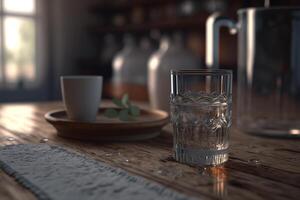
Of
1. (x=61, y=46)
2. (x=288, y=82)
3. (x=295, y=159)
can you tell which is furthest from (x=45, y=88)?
(x=295, y=159)

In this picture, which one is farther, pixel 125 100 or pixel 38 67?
pixel 38 67

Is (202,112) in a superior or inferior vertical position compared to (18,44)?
inferior

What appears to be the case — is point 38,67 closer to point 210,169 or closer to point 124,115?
point 124,115

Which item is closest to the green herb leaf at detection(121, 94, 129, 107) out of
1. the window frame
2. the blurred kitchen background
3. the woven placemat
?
the woven placemat

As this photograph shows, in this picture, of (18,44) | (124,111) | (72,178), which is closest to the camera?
(72,178)

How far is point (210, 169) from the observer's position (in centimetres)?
46

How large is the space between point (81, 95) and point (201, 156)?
281 millimetres

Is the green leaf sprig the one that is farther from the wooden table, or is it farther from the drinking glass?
the drinking glass

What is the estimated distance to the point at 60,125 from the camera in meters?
0.66

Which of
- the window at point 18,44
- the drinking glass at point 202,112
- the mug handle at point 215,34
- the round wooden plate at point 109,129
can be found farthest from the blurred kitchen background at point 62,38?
the drinking glass at point 202,112

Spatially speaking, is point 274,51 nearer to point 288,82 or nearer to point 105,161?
point 288,82

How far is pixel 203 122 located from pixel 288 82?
15.1 inches

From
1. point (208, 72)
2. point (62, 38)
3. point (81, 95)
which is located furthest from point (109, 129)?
point (62, 38)

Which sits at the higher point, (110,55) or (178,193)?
(110,55)
